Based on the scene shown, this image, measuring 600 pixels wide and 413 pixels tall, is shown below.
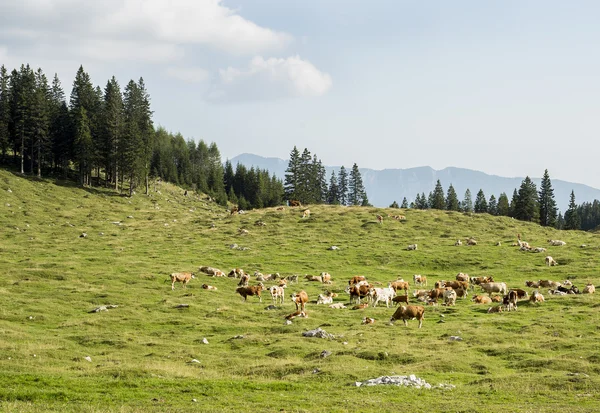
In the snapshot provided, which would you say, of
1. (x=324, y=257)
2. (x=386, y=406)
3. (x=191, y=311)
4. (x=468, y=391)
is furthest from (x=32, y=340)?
(x=324, y=257)

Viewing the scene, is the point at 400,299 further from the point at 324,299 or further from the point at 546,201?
the point at 546,201

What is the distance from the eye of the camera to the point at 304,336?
29391 millimetres

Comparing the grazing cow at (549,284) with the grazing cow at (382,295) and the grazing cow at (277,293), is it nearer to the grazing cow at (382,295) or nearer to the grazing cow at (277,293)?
the grazing cow at (382,295)

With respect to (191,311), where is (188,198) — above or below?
above

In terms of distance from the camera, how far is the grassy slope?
715 inches

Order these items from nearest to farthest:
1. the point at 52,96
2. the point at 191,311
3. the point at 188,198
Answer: the point at 191,311 < the point at 52,96 < the point at 188,198

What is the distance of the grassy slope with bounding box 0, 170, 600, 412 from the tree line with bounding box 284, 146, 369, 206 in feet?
158

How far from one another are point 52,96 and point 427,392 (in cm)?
12661

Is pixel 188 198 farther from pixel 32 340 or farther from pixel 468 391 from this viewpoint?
pixel 468 391

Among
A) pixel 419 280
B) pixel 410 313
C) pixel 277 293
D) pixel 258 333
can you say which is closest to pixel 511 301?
pixel 410 313

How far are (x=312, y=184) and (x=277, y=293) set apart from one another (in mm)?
97956

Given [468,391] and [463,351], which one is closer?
[468,391]

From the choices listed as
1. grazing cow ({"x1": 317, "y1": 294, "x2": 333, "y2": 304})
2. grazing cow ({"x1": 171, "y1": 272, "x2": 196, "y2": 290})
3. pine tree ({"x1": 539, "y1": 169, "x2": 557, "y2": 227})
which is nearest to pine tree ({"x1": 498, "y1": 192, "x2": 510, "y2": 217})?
pine tree ({"x1": 539, "y1": 169, "x2": 557, "y2": 227})

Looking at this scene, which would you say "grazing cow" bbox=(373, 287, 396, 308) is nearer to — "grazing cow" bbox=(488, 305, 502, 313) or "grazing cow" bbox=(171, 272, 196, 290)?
"grazing cow" bbox=(488, 305, 502, 313)
